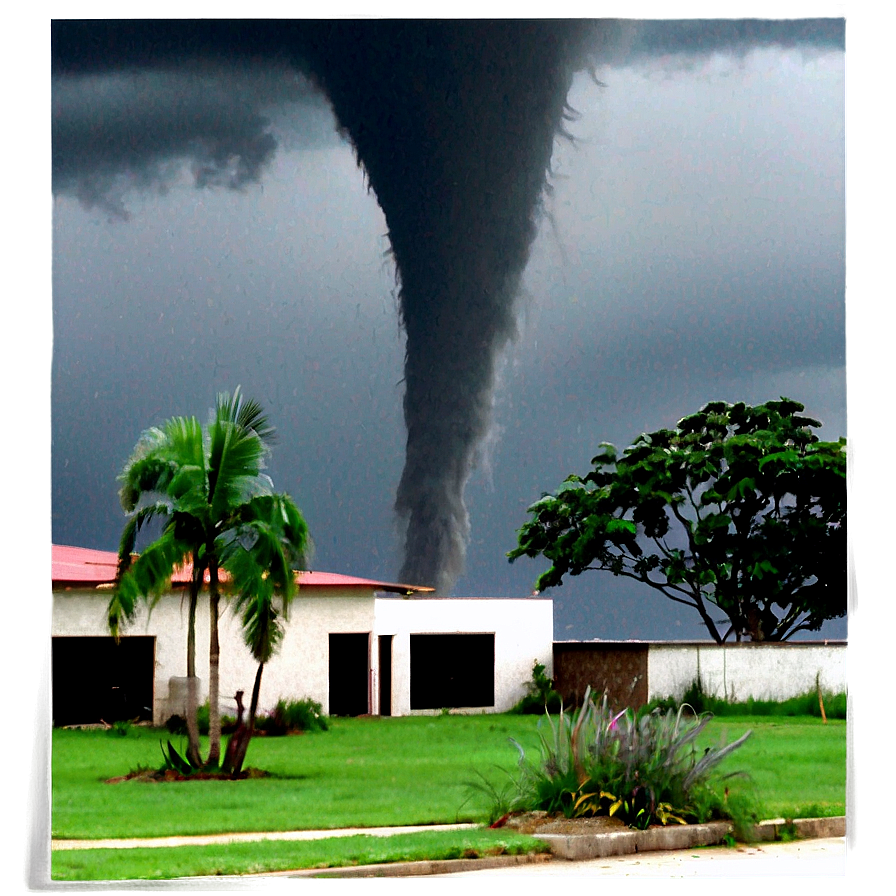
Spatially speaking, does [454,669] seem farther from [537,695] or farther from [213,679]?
[213,679]

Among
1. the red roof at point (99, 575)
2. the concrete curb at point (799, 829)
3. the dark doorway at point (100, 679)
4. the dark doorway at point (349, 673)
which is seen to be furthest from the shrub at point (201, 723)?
the concrete curb at point (799, 829)

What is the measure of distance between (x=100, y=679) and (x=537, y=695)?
800cm

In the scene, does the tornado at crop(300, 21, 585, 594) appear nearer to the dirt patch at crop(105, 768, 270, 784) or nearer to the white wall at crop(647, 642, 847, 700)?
the white wall at crop(647, 642, 847, 700)

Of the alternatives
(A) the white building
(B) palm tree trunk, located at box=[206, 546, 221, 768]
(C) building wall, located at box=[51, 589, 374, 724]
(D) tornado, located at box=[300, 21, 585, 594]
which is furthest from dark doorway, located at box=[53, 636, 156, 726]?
(D) tornado, located at box=[300, 21, 585, 594]

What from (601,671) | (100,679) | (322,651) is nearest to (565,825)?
(100,679)

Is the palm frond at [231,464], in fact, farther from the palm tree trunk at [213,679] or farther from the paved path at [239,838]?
the paved path at [239,838]

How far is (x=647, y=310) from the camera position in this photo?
49344mm

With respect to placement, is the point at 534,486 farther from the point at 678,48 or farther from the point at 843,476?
the point at 678,48

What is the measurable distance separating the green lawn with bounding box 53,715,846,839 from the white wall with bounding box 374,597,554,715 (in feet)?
4.39

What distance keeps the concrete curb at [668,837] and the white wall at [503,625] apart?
14745 mm

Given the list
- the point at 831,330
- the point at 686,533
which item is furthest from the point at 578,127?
the point at 686,533

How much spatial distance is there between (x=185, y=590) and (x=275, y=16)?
15459 mm

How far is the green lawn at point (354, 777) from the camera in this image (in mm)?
11008

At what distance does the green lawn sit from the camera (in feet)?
36.1
